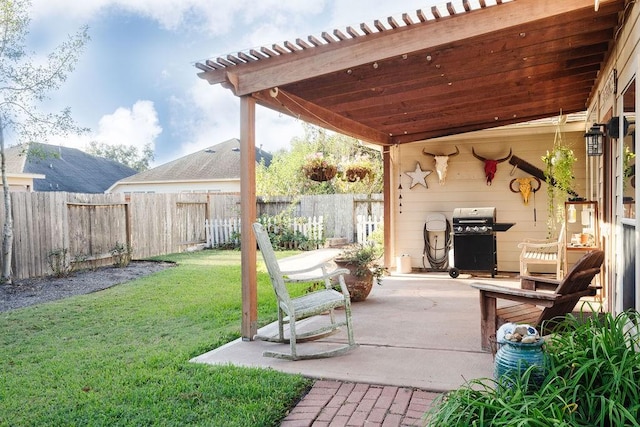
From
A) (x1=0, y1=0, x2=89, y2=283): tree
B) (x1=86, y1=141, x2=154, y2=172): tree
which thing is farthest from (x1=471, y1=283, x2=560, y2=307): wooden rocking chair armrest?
(x1=86, y1=141, x2=154, y2=172): tree

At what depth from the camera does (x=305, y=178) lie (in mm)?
15008

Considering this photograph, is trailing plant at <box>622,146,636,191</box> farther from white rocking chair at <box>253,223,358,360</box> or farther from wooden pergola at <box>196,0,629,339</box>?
white rocking chair at <box>253,223,358,360</box>

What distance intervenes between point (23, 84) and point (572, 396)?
357 inches

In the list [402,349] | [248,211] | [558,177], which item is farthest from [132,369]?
[558,177]

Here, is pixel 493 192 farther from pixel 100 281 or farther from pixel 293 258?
pixel 100 281

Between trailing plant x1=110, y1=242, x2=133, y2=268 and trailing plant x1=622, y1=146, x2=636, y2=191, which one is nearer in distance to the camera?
trailing plant x1=622, y1=146, x2=636, y2=191

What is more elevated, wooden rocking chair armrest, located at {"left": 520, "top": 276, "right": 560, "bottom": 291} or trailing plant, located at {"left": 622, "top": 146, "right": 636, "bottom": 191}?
trailing plant, located at {"left": 622, "top": 146, "right": 636, "bottom": 191}

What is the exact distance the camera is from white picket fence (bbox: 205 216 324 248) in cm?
1323

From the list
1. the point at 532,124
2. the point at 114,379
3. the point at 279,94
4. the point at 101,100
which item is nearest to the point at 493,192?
the point at 532,124

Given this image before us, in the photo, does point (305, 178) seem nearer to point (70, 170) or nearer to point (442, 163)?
point (442, 163)

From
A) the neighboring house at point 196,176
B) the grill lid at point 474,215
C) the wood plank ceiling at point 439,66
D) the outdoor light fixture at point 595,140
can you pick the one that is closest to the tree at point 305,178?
the neighboring house at point 196,176

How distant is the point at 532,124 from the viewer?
25.1 feet

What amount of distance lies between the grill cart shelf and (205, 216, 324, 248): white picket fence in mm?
5685

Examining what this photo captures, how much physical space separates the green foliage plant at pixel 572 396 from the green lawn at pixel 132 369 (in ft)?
3.62
